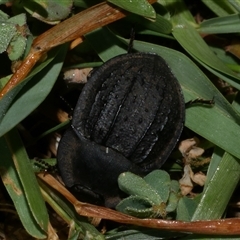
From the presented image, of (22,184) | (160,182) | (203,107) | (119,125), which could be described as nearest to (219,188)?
(160,182)

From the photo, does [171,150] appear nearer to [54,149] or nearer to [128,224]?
[128,224]

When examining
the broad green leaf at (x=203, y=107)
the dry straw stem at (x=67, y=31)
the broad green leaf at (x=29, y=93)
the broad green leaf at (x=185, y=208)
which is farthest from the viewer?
the broad green leaf at (x=203, y=107)

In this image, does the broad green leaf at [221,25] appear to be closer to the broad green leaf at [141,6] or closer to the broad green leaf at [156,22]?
the broad green leaf at [156,22]

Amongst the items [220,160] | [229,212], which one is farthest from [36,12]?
[229,212]

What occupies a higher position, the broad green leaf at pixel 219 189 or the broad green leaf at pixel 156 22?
the broad green leaf at pixel 156 22

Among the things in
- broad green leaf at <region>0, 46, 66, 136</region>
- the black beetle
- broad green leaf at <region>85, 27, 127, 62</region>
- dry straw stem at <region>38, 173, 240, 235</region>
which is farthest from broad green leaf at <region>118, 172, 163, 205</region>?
broad green leaf at <region>85, 27, 127, 62</region>

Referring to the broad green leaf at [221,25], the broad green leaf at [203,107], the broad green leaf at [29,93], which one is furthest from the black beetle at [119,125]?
the broad green leaf at [221,25]

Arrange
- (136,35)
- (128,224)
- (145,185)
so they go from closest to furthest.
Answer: (145,185) → (128,224) → (136,35)

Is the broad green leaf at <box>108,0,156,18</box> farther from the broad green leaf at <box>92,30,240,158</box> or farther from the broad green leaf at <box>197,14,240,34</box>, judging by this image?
the broad green leaf at <box>197,14,240,34</box>
